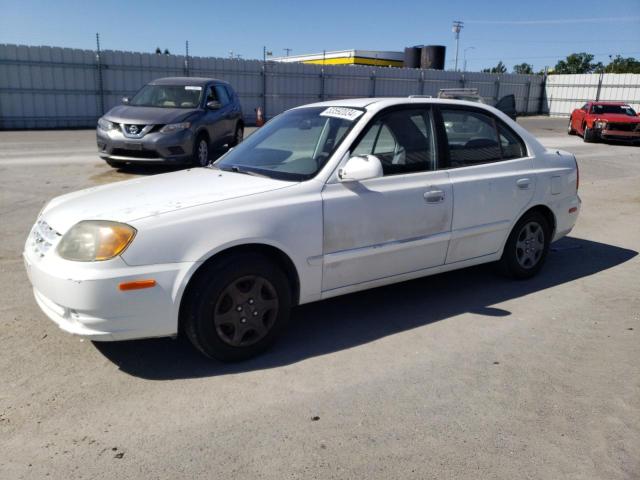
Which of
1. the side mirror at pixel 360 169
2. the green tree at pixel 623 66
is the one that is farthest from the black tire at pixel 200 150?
the green tree at pixel 623 66

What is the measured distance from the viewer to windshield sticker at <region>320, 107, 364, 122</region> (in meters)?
4.31

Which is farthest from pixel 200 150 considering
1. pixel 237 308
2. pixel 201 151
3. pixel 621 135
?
pixel 621 135

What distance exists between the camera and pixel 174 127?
34.6 feet

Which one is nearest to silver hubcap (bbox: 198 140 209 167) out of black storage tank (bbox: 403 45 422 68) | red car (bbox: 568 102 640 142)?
red car (bbox: 568 102 640 142)

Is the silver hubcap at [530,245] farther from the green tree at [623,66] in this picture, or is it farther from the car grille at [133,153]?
the green tree at [623,66]

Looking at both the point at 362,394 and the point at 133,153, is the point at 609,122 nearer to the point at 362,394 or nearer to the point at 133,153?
the point at 133,153

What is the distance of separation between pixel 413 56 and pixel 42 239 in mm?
44724

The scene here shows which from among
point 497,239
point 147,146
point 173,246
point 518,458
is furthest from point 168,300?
point 147,146

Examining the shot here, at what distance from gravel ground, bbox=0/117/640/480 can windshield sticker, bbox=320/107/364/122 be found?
4.99 feet

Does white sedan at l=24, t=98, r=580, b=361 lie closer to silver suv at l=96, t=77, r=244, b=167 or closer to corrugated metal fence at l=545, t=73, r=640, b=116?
silver suv at l=96, t=77, r=244, b=167

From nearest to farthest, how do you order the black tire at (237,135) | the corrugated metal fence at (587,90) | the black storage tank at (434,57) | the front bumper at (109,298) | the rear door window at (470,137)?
1. the front bumper at (109,298)
2. the rear door window at (470,137)
3. the black tire at (237,135)
4. the corrugated metal fence at (587,90)
5. the black storage tank at (434,57)

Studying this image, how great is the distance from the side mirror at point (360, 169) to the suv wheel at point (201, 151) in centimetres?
753

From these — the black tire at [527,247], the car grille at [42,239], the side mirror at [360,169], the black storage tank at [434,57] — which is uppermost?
the black storage tank at [434,57]

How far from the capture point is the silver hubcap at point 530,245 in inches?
209
